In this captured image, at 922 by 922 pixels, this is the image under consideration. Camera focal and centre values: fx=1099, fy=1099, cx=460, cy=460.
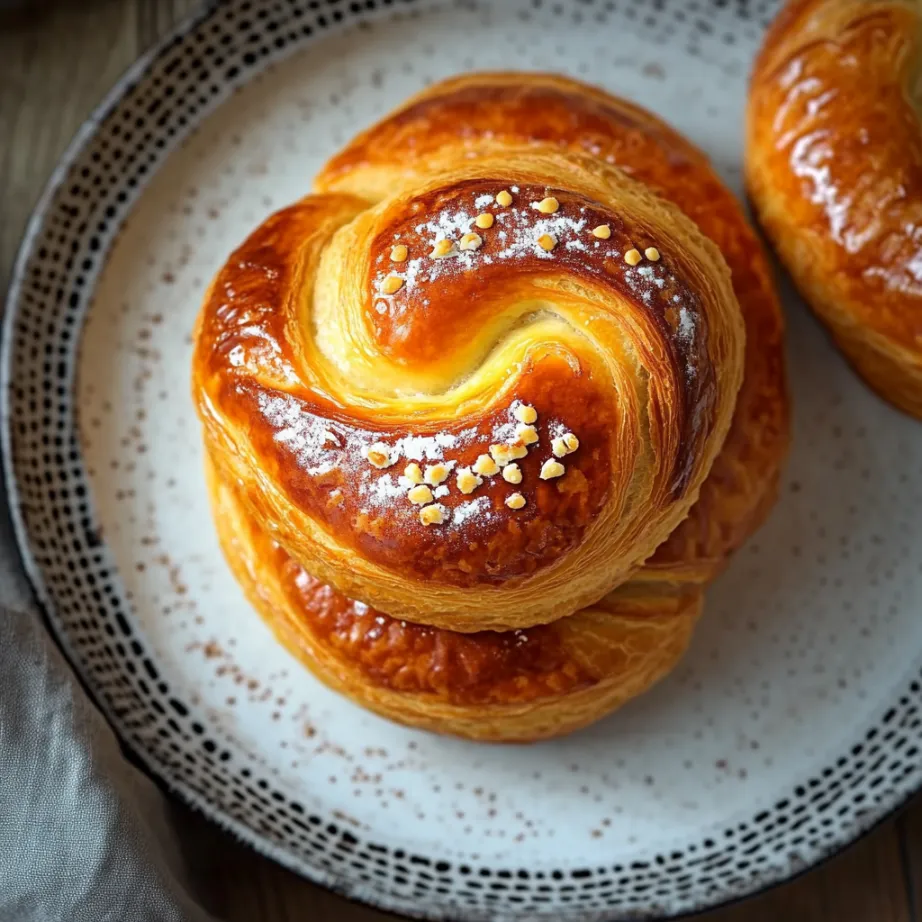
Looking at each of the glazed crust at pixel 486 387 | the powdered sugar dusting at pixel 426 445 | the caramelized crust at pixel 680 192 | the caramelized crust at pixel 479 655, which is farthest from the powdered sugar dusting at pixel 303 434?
the caramelized crust at pixel 680 192

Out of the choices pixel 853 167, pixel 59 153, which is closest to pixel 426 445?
pixel 853 167

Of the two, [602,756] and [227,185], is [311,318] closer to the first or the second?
[227,185]

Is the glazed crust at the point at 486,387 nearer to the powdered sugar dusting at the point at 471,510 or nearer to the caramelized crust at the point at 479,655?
the powdered sugar dusting at the point at 471,510

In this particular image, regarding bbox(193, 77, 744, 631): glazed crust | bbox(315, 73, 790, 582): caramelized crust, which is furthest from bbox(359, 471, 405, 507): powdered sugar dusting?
bbox(315, 73, 790, 582): caramelized crust

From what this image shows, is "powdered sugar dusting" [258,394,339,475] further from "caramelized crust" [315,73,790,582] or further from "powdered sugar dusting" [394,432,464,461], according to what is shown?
"caramelized crust" [315,73,790,582]

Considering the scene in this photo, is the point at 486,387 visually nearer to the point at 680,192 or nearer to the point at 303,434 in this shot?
the point at 303,434

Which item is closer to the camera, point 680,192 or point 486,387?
point 486,387
